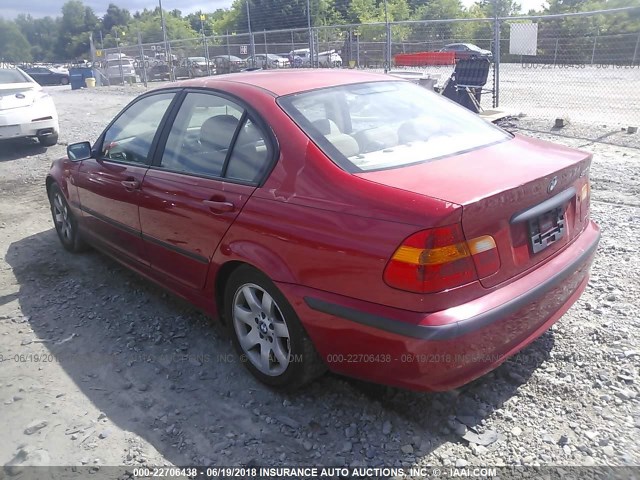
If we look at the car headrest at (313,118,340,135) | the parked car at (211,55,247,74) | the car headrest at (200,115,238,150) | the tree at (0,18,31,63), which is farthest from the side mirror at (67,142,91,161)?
the tree at (0,18,31,63)

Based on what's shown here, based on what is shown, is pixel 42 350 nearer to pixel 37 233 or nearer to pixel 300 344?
pixel 300 344

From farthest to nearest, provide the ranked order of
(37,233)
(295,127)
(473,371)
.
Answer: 1. (37,233)
2. (295,127)
3. (473,371)

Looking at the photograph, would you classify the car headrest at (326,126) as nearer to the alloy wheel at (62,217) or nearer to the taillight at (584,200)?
the taillight at (584,200)

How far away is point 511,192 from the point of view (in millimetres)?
2350

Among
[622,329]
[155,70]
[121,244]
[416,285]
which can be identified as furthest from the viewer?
[155,70]

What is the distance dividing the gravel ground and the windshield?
25.8ft

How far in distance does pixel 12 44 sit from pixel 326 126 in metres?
66.4

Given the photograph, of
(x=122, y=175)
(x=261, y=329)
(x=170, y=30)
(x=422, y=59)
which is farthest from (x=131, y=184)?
(x=170, y=30)

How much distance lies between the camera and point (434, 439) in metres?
2.54

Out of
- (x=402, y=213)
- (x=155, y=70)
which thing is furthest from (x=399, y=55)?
(x=402, y=213)

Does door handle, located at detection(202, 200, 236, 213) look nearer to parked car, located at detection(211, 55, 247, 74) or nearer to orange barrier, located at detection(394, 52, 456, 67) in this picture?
orange barrier, located at detection(394, 52, 456, 67)

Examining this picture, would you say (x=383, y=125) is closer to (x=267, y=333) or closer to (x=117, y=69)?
(x=267, y=333)

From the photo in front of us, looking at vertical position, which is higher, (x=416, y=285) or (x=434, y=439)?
(x=416, y=285)

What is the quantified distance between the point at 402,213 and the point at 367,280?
325 millimetres
